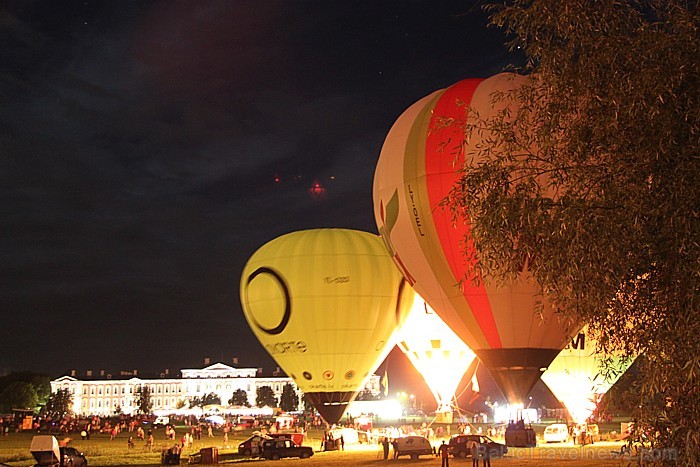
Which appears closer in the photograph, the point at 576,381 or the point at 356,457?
the point at 356,457

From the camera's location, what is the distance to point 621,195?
8680 millimetres

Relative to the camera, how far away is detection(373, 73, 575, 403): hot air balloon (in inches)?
846

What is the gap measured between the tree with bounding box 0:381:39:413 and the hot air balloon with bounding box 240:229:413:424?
78.0 m

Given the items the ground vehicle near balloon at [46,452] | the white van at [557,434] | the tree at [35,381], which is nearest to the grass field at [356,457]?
the white van at [557,434]

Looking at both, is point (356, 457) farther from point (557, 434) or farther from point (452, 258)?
point (557, 434)

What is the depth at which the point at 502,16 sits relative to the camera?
31.1ft

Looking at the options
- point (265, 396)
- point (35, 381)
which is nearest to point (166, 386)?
point (265, 396)

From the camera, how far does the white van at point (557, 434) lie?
31453 mm

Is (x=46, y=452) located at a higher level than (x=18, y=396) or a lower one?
lower

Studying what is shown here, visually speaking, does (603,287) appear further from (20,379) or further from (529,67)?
(20,379)

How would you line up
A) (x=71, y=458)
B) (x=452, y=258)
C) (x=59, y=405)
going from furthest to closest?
(x=59, y=405) → (x=71, y=458) → (x=452, y=258)

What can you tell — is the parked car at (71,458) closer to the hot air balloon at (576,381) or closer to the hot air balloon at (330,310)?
the hot air balloon at (330,310)

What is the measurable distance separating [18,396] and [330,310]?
3205 inches

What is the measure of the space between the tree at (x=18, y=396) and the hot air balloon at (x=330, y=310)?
7804 centimetres
